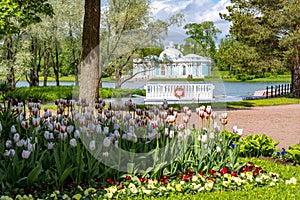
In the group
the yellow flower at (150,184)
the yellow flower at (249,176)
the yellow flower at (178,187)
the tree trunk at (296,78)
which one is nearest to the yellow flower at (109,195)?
the yellow flower at (150,184)

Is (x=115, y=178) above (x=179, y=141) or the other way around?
the other way around

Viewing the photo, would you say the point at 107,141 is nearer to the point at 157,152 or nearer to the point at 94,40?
the point at 157,152

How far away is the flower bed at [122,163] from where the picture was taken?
411 centimetres

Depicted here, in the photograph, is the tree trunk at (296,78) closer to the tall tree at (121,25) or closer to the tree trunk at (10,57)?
the tall tree at (121,25)

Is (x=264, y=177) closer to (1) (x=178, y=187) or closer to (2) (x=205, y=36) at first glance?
(1) (x=178, y=187)

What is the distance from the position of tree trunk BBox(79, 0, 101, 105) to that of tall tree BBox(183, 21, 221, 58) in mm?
2371

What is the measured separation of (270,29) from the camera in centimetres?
2038

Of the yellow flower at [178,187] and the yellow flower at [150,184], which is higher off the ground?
the yellow flower at [150,184]

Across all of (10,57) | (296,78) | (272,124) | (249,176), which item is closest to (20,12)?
(272,124)

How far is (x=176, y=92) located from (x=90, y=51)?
6.55 m

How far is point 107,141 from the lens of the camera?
4117 mm

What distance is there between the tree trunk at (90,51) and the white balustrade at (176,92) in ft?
16.6

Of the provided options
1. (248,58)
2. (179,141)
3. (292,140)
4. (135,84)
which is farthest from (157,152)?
(248,58)

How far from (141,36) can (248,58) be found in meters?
8.81
